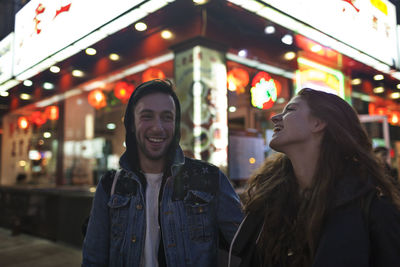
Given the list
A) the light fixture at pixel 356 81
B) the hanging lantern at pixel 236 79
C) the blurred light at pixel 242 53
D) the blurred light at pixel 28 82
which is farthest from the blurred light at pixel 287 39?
the blurred light at pixel 28 82

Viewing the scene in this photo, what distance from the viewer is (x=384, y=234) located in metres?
1.17

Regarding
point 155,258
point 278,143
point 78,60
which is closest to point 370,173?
point 278,143

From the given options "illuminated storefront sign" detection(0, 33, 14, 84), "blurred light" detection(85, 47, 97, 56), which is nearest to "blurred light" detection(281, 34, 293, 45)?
"blurred light" detection(85, 47, 97, 56)

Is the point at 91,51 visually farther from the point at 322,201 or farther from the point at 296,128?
the point at 322,201

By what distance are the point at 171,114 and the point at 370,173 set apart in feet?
3.95

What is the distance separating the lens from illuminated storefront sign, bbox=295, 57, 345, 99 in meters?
7.39

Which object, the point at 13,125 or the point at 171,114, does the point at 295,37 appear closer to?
the point at 171,114

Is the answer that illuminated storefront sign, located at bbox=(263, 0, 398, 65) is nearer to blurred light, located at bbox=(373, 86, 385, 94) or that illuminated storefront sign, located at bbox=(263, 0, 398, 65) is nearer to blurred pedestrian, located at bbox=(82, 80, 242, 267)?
blurred pedestrian, located at bbox=(82, 80, 242, 267)

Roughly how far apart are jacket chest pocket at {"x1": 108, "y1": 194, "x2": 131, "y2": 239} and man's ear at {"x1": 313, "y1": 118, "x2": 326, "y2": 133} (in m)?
1.18

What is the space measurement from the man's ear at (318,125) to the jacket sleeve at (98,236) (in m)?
1.35

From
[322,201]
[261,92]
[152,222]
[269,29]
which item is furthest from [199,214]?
[269,29]

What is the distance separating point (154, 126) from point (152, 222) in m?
0.59

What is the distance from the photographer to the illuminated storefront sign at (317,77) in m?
7.39

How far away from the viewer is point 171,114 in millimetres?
2094
